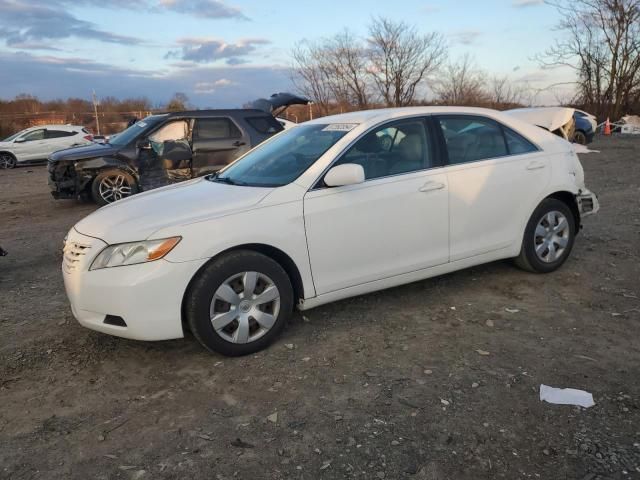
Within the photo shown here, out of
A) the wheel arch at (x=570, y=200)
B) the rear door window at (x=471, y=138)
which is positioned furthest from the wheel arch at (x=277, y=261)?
the wheel arch at (x=570, y=200)

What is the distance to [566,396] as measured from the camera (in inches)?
120

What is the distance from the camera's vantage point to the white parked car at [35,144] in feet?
63.9

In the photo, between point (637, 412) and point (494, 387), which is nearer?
point (637, 412)

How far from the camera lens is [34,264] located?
250 inches

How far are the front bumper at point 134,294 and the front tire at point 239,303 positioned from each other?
0.11m

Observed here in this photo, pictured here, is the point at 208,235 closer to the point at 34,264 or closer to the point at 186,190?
the point at 186,190

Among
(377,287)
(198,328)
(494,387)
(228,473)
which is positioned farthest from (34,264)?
(494,387)

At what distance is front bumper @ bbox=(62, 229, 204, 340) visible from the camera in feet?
11.1

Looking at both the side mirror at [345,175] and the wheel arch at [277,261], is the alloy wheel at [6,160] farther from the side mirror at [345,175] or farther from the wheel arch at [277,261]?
the side mirror at [345,175]

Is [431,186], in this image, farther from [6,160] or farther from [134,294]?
[6,160]

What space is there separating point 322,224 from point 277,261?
41 cm

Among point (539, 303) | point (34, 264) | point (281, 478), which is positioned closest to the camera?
point (281, 478)

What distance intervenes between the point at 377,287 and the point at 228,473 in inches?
77.9

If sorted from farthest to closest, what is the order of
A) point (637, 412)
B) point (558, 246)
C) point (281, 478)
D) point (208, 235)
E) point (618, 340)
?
point (558, 246), point (618, 340), point (208, 235), point (637, 412), point (281, 478)
